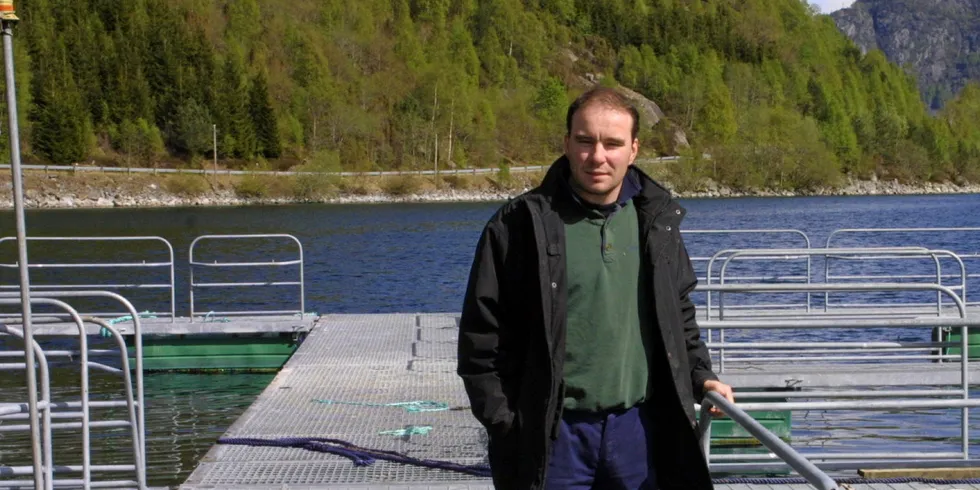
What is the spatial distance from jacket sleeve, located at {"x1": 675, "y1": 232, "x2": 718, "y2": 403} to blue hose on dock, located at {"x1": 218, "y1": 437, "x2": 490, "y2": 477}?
11.2ft

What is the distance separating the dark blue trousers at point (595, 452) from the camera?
366 cm

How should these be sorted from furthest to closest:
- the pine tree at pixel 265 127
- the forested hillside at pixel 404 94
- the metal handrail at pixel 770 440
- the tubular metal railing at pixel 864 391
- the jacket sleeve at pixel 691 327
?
the pine tree at pixel 265 127 → the forested hillside at pixel 404 94 → the tubular metal railing at pixel 864 391 → the jacket sleeve at pixel 691 327 → the metal handrail at pixel 770 440

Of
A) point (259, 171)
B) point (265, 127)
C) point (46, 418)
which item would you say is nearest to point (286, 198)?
point (259, 171)

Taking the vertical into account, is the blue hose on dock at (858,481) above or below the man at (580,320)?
below

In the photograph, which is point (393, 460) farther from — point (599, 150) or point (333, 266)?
point (333, 266)

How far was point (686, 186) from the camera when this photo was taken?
141625 mm

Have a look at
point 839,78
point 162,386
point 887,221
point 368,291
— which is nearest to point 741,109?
point 839,78

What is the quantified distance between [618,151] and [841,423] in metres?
9.09

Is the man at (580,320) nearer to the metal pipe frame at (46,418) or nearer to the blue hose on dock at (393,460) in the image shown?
the metal pipe frame at (46,418)

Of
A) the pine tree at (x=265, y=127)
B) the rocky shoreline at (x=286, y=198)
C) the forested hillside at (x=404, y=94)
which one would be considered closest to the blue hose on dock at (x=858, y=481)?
the rocky shoreline at (x=286, y=198)

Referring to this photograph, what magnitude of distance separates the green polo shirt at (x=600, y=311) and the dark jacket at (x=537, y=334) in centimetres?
6

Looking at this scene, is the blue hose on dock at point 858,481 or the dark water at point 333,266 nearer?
the blue hose on dock at point 858,481

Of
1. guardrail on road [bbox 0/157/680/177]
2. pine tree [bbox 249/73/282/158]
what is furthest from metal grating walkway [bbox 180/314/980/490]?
pine tree [bbox 249/73/282/158]

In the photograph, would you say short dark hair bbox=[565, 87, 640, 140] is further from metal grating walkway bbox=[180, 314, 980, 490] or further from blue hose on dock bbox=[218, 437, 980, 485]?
blue hose on dock bbox=[218, 437, 980, 485]
